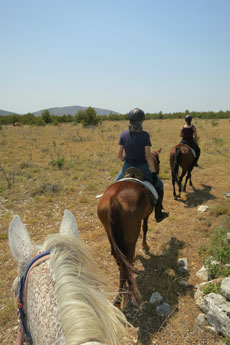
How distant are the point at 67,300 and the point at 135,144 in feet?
9.17

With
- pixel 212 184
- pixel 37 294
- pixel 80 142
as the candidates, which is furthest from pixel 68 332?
pixel 80 142

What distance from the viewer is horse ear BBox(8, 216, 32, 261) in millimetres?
1142

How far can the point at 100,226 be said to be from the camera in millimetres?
5352

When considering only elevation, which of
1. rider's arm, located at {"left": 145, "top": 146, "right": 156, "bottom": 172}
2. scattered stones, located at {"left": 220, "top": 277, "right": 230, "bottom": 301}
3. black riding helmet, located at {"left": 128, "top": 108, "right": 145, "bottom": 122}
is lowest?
scattered stones, located at {"left": 220, "top": 277, "right": 230, "bottom": 301}

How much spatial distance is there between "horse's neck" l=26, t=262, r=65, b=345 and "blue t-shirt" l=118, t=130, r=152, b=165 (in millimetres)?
2654

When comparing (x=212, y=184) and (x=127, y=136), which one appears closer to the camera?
(x=127, y=136)

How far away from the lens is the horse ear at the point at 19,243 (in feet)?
3.75

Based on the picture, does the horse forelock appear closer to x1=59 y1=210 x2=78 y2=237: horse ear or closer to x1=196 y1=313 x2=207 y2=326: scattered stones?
x1=59 y1=210 x2=78 y2=237: horse ear

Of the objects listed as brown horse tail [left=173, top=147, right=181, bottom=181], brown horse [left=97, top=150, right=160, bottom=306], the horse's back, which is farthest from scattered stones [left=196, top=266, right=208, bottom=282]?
brown horse tail [left=173, top=147, right=181, bottom=181]

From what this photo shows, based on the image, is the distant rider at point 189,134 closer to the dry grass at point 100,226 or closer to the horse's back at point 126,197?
the dry grass at point 100,226

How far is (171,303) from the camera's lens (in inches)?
118

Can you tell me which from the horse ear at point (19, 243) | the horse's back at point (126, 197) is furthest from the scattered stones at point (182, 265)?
the horse ear at point (19, 243)

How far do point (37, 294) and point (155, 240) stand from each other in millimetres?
4025

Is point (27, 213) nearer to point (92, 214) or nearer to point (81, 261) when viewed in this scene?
point (92, 214)
